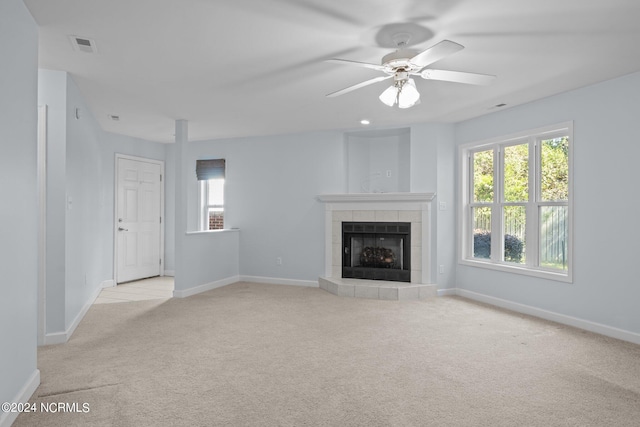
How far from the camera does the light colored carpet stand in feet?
7.63

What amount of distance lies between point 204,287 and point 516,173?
4.56 metres

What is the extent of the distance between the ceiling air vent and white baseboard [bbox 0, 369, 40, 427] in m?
2.38

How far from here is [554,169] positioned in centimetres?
458

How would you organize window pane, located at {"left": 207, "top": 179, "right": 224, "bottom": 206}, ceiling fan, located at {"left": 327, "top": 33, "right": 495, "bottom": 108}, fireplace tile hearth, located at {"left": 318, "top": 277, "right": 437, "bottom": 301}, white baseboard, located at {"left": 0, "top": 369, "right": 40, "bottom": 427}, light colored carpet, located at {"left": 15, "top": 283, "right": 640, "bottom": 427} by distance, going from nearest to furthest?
white baseboard, located at {"left": 0, "top": 369, "right": 40, "bottom": 427}, light colored carpet, located at {"left": 15, "top": 283, "right": 640, "bottom": 427}, ceiling fan, located at {"left": 327, "top": 33, "right": 495, "bottom": 108}, fireplace tile hearth, located at {"left": 318, "top": 277, "right": 437, "bottom": 301}, window pane, located at {"left": 207, "top": 179, "right": 224, "bottom": 206}

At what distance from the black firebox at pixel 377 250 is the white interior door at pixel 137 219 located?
11.6ft

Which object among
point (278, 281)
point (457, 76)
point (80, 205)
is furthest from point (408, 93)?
point (278, 281)

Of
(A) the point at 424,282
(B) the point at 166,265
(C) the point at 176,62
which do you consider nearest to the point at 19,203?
(C) the point at 176,62

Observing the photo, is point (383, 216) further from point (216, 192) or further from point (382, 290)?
point (216, 192)

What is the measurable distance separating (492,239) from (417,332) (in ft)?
6.95

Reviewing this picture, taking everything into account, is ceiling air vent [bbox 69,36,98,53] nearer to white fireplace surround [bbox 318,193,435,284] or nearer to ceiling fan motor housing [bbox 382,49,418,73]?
ceiling fan motor housing [bbox 382,49,418,73]

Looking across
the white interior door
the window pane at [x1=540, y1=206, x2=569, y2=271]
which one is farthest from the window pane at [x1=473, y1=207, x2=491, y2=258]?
the white interior door

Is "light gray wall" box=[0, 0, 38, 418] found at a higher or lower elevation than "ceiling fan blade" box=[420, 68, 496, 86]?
lower

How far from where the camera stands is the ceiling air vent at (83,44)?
2994 mm

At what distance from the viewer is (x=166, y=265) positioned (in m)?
7.45
